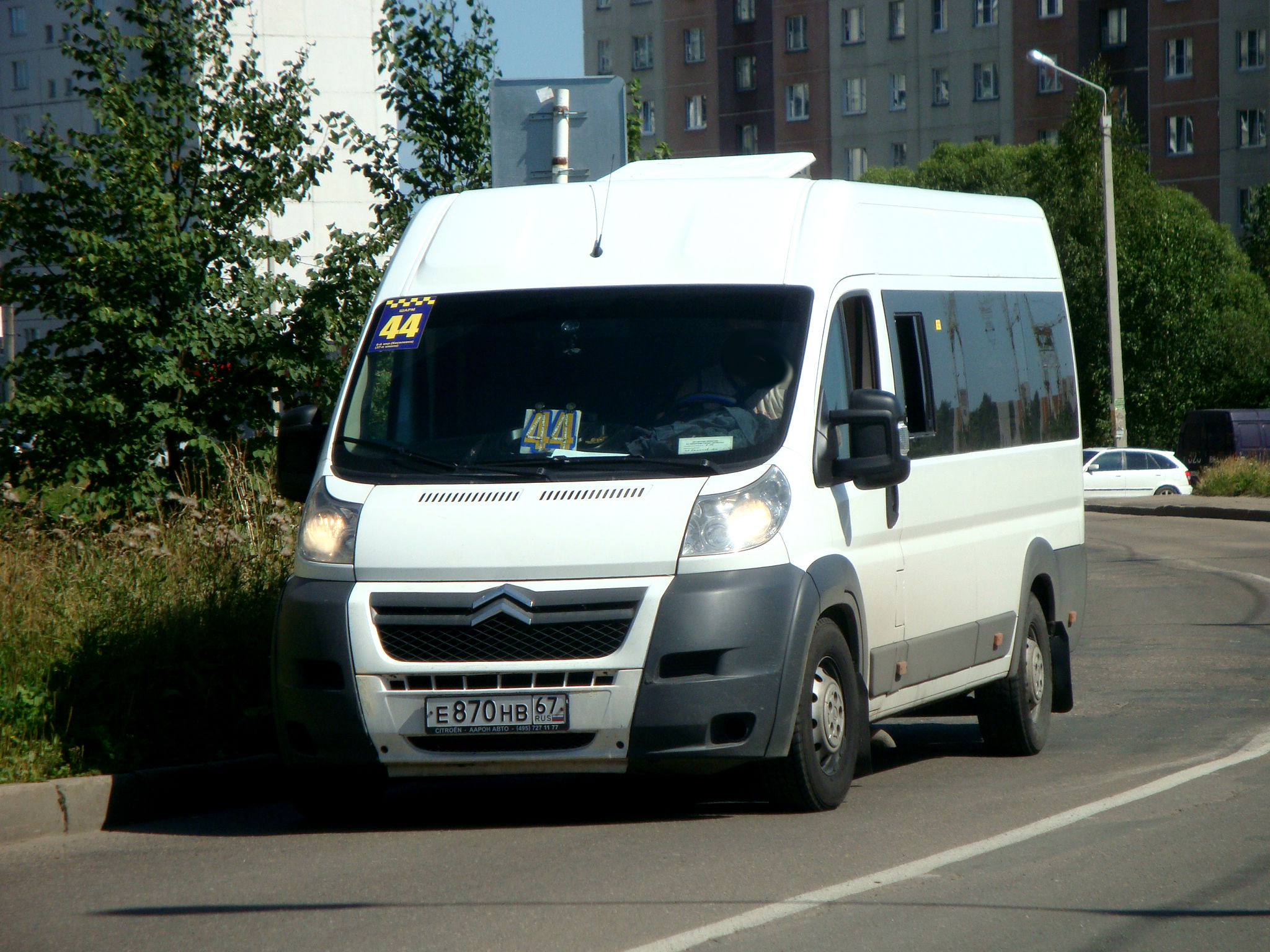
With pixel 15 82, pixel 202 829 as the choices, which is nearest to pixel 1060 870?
pixel 202 829

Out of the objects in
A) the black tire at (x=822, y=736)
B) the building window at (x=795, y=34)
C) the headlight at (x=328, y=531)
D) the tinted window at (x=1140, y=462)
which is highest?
the building window at (x=795, y=34)

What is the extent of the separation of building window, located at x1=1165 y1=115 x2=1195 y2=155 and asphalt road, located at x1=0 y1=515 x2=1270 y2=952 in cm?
7166

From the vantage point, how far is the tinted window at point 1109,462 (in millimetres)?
44938

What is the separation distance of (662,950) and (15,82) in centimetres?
9708

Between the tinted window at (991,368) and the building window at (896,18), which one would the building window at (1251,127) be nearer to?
the building window at (896,18)

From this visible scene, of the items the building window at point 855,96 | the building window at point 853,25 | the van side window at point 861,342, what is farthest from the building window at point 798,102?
the van side window at point 861,342

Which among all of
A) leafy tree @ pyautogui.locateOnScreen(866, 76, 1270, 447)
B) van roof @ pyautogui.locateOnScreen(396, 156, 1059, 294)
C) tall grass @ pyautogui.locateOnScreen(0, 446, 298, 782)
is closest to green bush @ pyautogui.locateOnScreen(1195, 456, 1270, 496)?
leafy tree @ pyautogui.locateOnScreen(866, 76, 1270, 447)

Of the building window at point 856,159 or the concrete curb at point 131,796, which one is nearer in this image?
the concrete curb at point 131,796

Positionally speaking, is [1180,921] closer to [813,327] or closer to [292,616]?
[813,327]

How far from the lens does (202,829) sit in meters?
7.42

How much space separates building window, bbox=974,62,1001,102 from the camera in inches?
A: 3219

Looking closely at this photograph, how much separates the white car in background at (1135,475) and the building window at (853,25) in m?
45.7

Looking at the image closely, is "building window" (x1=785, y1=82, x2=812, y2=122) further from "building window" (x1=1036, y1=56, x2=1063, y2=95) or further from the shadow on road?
the shadow on road

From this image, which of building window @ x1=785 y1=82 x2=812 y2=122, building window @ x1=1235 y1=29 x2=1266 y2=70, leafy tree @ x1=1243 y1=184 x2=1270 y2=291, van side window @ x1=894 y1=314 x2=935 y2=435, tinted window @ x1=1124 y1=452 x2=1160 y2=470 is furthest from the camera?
building window @ x1=785 y1=82 x2=812 y2=122
